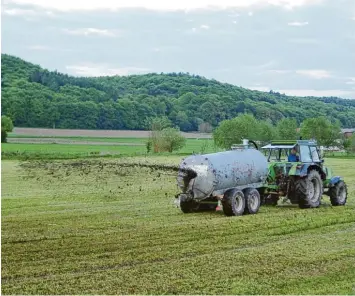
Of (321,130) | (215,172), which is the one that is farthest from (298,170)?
(321,130)

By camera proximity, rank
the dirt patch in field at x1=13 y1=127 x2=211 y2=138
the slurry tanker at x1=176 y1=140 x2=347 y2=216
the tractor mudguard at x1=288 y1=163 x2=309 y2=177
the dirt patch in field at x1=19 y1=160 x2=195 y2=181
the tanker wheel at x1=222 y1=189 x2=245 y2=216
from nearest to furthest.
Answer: the tanker wheel at x1=222 y1=189 x2=245 y2=216 → the slurry tanker at x1=176 y1=140 x2=347 y2=216 → the tractor mudguard at x1=288 y1=163 x2=309 y2=177 → the dirt patch in field at x1=19 y1=160 x2=195 y2=181 → the dirt patch in field at x1=13 y1=127 x2=211 y2=138

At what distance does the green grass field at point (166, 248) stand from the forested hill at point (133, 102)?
17505mm

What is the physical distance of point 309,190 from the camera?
19.9 metres

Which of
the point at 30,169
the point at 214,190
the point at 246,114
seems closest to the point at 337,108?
the point at 246,114

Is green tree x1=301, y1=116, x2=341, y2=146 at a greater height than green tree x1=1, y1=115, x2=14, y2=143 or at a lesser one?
greater

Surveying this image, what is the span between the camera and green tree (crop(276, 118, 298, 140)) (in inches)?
2309

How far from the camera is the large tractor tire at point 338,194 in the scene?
20797 millimetres

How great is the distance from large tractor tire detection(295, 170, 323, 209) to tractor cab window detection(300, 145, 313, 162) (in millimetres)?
407

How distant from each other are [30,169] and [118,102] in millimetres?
24337

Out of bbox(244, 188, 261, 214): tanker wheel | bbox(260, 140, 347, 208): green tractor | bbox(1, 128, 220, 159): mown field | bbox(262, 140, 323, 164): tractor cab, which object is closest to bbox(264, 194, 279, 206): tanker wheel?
bbox(260, 140, 347, 208): green tractor

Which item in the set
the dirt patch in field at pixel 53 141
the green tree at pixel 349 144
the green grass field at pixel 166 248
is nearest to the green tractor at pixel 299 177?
the green grass field at pixel 166 248

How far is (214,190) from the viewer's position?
17.7 m

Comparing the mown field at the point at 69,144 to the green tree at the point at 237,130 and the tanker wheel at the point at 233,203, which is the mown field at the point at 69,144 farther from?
the tanker wheel at the point at 233,203

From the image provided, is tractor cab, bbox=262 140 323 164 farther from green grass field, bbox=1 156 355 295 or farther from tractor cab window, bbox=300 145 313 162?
green grass field, bbox=1 156 355 295
